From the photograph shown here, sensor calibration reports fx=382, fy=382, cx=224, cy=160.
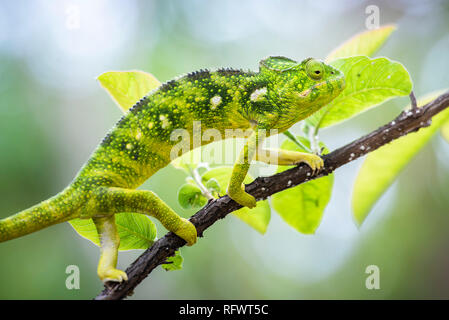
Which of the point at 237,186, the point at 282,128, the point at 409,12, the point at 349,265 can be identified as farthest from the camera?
the point at 409,12

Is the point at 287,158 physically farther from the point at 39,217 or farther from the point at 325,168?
the point at 39,217

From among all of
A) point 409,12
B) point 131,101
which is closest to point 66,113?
point 131,101

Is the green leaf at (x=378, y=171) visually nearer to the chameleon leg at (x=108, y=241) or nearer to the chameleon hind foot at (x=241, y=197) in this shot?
the chameleon hind foot at (x=241, y=197)

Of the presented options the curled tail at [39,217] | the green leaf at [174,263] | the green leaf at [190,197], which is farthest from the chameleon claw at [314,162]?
the curled tail at [39,217]

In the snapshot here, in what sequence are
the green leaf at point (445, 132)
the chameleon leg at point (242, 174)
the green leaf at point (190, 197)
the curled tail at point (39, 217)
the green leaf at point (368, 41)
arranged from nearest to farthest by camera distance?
1. the curled tail at point (39, 217)
2. the chameleon leg at point (242, 174)
3. the green leaf at point (190, 197)
4. the green leaf at point (368, 41)
5. the green leaf at point (445, 132)

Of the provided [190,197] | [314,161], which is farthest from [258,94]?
[190,197]

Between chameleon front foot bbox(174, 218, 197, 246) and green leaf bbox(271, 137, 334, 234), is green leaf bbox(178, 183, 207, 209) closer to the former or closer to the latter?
chameleon front foot bbox(174, 218, 197, 246)
